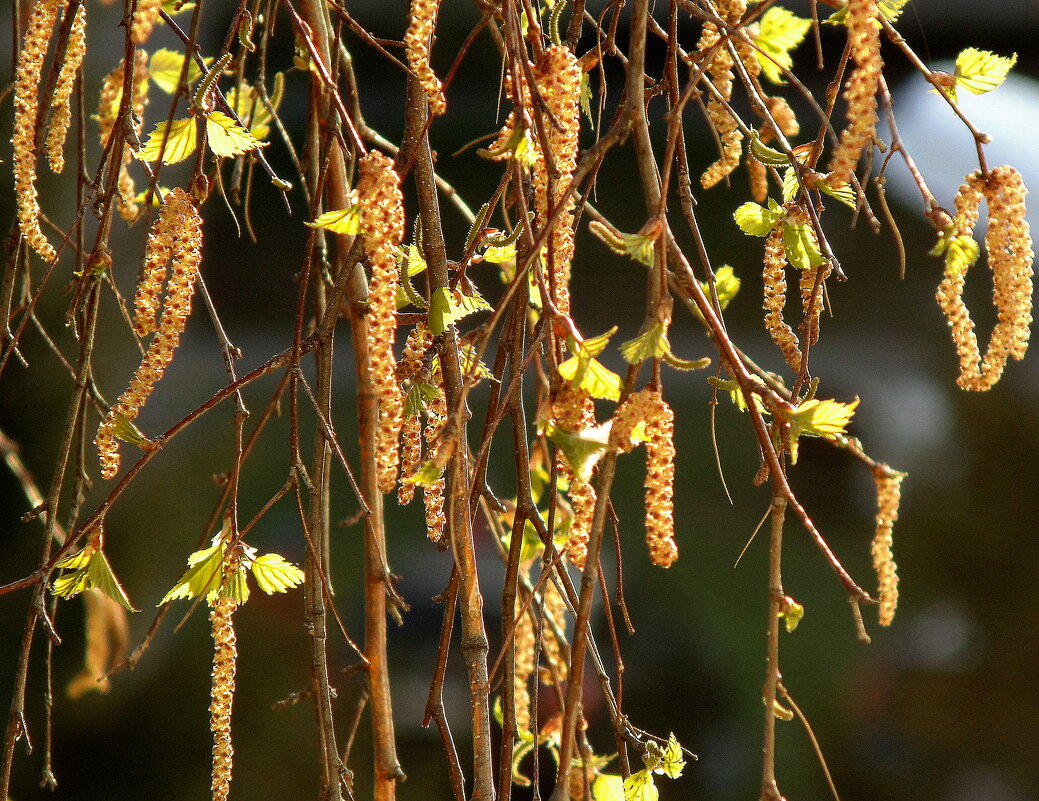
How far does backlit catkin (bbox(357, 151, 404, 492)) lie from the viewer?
1.30 feet

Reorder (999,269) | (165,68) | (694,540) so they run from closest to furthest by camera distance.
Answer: (999,269), (165,68), (694,540)

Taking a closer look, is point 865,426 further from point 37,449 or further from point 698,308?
point 37,449

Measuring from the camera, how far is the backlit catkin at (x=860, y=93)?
354 mm

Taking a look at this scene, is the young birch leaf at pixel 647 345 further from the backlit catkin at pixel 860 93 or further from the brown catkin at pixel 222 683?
the brown catkin at pixel 222 683

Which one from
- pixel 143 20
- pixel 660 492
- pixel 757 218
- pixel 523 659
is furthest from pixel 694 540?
pixel 143 20

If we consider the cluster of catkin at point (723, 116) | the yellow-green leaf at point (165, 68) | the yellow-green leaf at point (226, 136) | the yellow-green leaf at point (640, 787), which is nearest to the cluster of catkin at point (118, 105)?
the yellow-green leaf at point (165, 68)

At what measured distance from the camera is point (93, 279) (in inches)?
21.7

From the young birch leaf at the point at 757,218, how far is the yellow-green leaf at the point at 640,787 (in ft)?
1.02

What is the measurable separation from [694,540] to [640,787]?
483 millimetres

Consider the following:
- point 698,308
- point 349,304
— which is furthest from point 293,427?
point 698,308

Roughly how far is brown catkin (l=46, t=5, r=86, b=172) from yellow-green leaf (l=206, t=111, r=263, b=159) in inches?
2.9

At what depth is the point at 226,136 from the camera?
53 cm

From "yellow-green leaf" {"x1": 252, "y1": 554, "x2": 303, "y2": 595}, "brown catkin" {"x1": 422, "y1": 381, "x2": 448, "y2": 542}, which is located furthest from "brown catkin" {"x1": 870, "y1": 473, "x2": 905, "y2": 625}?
"yellow-green leaf" {"x1": 252, "y1": 554, "x2": 303, "y2": 595}

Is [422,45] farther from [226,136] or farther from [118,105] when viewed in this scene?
[118,105]
